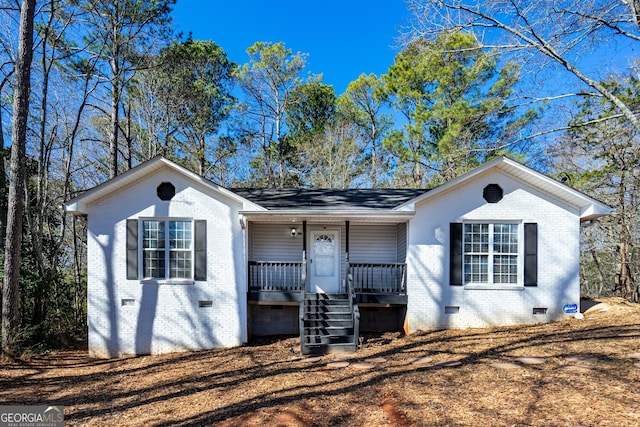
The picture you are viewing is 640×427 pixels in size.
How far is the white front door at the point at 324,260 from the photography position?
33.9ft

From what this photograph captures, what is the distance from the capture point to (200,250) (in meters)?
9.12

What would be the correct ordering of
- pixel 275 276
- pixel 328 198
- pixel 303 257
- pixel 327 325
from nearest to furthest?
pixel 327 325
pixel 303 257
pixel 275 276
pixel 328 198

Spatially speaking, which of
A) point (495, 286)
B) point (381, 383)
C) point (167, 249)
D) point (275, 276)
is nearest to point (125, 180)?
point (167, 249)

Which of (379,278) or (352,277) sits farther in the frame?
(379,278)

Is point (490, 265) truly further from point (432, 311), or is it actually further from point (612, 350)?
point (612, 350)

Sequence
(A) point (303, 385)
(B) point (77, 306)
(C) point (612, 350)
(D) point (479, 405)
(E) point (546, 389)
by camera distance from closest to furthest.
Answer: (D) point (479, 405) → (E) point (546, 389) → (A) point (303, 385) → (C) point (612, 350) → (B) point (77, 306)

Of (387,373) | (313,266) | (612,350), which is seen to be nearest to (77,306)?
(313,266)

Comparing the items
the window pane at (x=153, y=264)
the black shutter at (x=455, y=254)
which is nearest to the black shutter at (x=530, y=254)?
the black shutter at (x=455, y=254)

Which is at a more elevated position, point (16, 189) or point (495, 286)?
point (16, 189)

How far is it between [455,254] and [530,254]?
73.4 inches

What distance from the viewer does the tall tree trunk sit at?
827cm

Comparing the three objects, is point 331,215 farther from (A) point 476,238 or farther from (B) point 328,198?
(A) point 476,238

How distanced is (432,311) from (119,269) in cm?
785

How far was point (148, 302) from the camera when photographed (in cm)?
912
